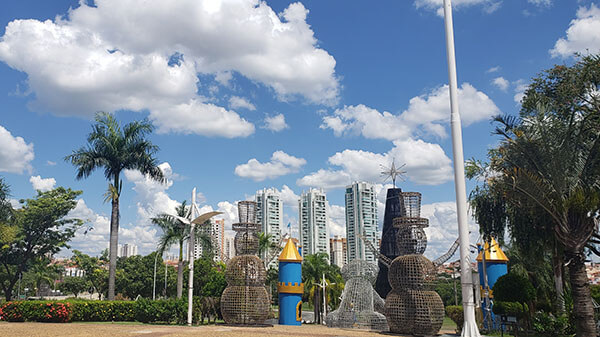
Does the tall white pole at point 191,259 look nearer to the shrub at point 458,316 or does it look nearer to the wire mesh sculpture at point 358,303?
the wire mesh sculpture at point 358,303

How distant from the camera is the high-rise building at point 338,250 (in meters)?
99.6

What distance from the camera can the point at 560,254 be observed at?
20.3 metres

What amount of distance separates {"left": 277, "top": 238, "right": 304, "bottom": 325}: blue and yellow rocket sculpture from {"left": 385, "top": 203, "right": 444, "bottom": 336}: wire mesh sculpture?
731cm

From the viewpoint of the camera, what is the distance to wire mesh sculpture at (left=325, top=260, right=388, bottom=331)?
2341 centimetres

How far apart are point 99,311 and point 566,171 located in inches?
902

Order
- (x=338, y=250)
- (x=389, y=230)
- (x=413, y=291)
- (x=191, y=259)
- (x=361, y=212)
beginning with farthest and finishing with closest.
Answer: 1. (x=338, y=250)
2. (x=361, y=212)
3. (x=389, y=230)
4. (x=191, y=259)
5. (x=413, y=291)

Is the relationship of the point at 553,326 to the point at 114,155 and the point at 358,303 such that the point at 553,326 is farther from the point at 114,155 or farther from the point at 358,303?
the point at 114,155

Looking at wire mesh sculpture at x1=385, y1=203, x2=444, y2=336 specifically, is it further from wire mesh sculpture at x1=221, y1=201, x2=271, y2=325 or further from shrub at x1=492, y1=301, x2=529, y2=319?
wire mesh sculpture at x1=221, y1=201, x2=271, y2=325

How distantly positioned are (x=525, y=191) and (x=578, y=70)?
272 inches

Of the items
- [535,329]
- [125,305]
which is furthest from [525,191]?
[125,305]

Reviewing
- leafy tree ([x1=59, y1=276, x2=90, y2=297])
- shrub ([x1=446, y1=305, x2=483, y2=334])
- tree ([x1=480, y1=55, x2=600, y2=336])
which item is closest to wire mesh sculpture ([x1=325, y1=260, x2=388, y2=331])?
shrub ([x1=446, y1=305, x2=483, y2=334])

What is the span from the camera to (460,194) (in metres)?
13.1

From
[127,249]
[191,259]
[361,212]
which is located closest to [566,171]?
[191,259]

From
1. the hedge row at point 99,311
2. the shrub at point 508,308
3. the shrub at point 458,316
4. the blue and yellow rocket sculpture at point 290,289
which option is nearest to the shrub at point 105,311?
the hedge row at point 99,311
